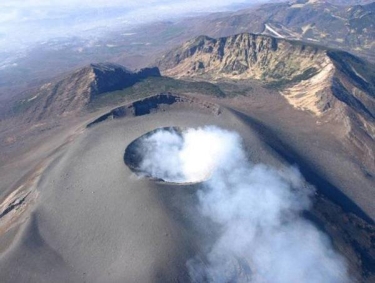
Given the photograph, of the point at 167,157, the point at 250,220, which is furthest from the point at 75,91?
the point at 250,220

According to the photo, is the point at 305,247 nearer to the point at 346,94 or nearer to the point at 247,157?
the point at 247,157

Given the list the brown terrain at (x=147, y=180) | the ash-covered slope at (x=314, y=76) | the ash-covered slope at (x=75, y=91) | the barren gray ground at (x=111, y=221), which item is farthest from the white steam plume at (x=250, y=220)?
the ash-covered slope at (x=75, y=91)

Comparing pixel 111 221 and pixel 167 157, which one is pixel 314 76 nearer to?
pixel 167 157

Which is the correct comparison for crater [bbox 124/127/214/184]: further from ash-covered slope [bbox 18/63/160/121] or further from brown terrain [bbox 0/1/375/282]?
ash-covered slope [bbox 18/63/160/121]

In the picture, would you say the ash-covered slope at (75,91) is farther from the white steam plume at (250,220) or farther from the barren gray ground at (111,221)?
the white steam plume at (250,220)

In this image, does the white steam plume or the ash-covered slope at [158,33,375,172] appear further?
the ash-covered slope at [158,33,375,172]

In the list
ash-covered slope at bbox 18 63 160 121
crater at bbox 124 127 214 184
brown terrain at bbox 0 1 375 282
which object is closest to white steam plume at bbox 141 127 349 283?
crater at bbox 124 127 214 184
